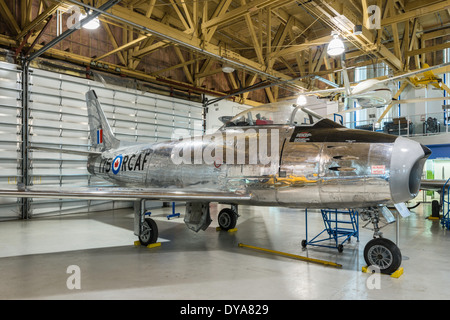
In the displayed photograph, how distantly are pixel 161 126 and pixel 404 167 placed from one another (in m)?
11.6

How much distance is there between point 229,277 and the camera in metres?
4.41

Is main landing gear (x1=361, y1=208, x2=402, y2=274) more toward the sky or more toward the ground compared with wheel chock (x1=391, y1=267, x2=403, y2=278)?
more toward the sky

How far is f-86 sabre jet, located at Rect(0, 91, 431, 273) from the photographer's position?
436cm

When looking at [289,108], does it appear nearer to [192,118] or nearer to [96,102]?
[96,102]

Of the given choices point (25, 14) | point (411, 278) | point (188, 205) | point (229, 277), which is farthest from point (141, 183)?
point (25, 14)

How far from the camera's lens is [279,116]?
5.74 metres

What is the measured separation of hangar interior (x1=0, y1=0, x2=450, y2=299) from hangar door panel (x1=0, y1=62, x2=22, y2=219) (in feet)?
0.14

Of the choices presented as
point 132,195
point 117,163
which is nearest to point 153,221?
point 132,195

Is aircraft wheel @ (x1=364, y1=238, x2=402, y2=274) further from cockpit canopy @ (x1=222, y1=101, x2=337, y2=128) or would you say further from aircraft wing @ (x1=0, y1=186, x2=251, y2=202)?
cockpit canopy @ (x1=222, y1=101, x2=337, y2=128)

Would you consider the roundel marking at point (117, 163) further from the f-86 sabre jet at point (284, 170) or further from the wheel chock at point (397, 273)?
the wheel chock at point (397, 273)

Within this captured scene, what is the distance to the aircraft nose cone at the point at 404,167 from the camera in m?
4.19

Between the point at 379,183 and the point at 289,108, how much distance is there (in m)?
2.17

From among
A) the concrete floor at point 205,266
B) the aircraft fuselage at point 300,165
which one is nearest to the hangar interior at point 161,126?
the concrete floor at point 205,266

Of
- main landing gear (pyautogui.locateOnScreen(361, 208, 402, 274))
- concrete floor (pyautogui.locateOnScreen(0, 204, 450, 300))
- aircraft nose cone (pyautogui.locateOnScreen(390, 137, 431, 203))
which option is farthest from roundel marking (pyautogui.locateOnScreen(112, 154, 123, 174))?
aircraft nose cone (pyautogui.locateOnScreen(390, 137, 431, 203))
